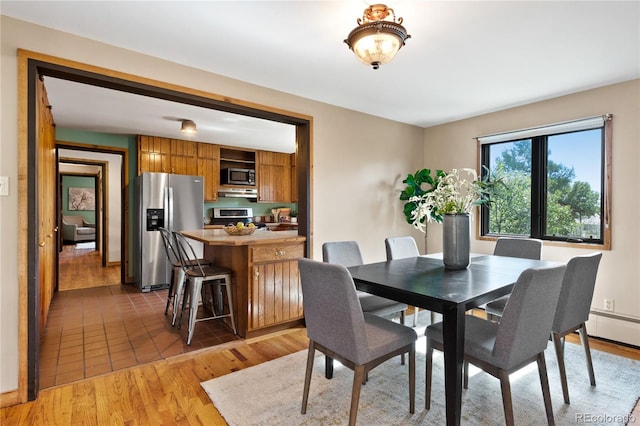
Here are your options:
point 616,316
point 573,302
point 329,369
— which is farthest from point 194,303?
point 616,316

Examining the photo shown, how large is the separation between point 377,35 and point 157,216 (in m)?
4.17

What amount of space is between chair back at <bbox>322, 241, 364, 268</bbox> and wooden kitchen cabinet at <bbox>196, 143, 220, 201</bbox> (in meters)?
3.58

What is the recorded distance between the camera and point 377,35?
179 centimetres

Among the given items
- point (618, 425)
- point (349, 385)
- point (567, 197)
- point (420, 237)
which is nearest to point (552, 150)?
point (567, 197)

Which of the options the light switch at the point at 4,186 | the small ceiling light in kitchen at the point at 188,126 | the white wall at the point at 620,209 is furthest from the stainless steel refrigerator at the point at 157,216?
the white wall at the point at 620,209

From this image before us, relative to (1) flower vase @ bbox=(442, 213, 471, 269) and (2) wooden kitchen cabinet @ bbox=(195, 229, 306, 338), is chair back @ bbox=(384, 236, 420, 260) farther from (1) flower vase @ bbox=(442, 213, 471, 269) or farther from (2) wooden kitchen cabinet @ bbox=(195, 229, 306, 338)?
(2) wooden kitchen cabinet @ bbox=(195, 229, 306, 338)

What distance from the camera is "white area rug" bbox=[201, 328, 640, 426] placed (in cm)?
183

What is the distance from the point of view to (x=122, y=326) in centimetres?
326

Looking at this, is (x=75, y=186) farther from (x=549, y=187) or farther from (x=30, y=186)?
(x=549, y=187)

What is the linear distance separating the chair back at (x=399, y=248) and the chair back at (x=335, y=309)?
1.33 metres

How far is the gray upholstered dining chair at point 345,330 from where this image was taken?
5.13ft

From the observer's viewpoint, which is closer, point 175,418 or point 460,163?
point 175,418

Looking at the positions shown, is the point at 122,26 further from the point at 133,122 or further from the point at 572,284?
the point at 572,284

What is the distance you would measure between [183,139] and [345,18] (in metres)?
4.08
